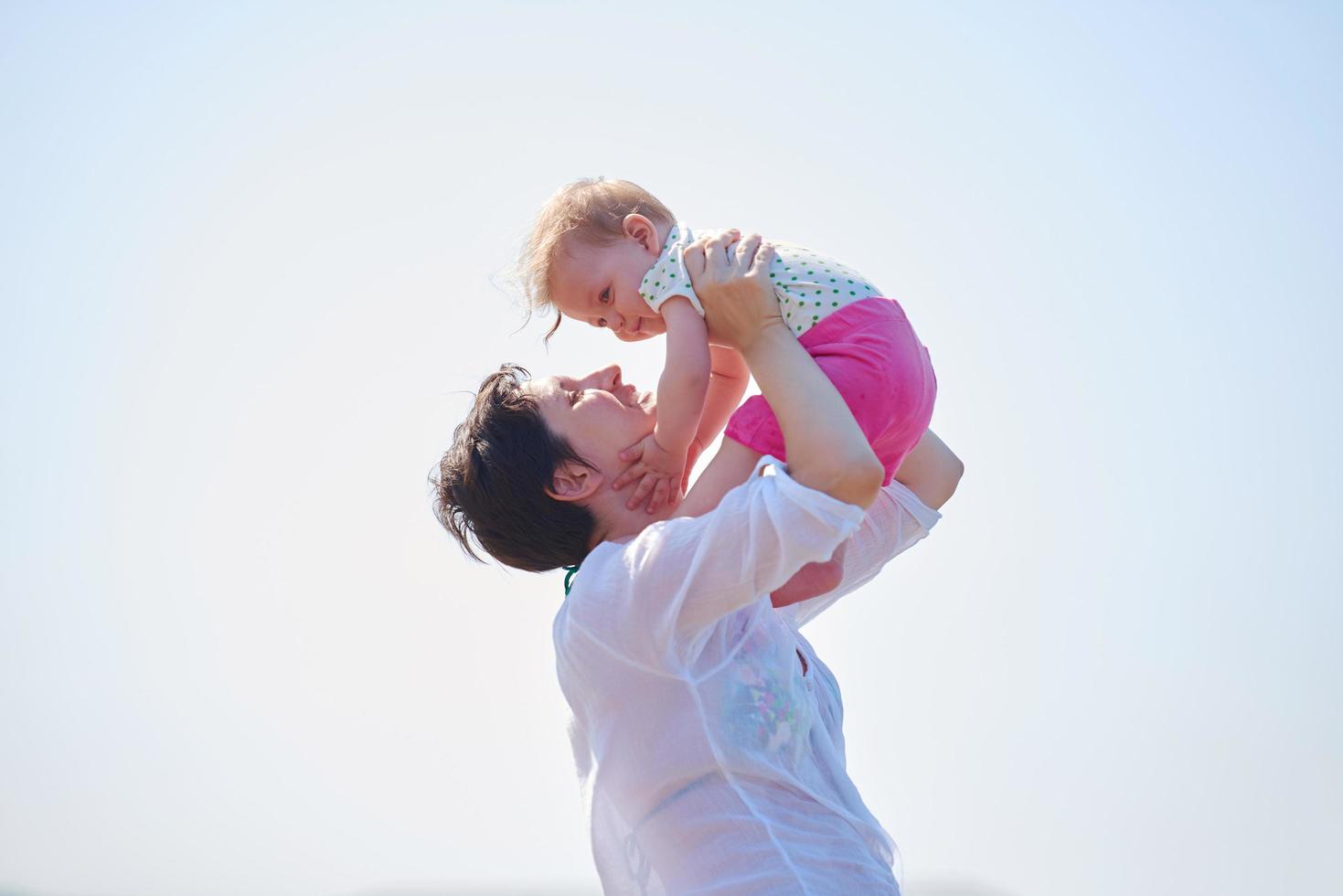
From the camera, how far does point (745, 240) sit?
2336 millimetres

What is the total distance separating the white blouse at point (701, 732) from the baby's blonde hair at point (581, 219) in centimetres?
68

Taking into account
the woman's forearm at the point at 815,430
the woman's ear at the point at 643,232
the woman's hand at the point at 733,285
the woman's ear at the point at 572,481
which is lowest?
the woman's ear at the point at 572,481

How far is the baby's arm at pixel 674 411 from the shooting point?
2.21 meters

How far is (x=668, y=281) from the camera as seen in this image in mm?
2354

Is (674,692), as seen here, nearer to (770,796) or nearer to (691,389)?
(770,796)

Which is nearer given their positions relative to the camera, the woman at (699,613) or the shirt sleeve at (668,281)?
the woman at (699,613)

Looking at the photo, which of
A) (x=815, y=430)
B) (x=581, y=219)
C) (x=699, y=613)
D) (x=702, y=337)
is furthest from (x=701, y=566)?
(x=581, y=219)

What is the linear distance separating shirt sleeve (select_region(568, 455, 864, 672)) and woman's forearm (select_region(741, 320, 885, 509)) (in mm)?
28

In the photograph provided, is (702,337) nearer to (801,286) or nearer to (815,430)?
(801,286)

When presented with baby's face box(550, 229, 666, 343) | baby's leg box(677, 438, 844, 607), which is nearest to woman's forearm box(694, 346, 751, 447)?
baby's face box(550, 229, 666, 343)

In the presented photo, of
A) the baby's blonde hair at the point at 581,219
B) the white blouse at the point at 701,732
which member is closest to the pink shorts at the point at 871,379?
the white blouse at the point at 701,732

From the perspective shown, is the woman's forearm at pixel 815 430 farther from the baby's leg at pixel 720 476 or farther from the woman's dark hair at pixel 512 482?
the woman's dark hair at pixel 512 482

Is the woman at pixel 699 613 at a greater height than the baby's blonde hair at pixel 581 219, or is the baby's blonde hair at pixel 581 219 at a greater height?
the baby's blonde hair at pixel 581 219

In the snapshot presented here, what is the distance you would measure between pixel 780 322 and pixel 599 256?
1.75 feet
